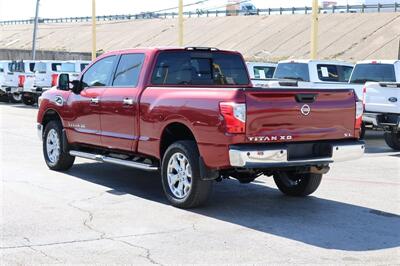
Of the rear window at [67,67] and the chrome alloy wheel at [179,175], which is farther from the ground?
the rear window at [67,67]

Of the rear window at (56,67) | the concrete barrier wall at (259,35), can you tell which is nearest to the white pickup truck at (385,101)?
the rear window at (56,67)

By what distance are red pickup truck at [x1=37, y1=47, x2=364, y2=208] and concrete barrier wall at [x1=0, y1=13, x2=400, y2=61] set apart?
1499 inches

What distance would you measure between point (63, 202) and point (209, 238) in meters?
2.37

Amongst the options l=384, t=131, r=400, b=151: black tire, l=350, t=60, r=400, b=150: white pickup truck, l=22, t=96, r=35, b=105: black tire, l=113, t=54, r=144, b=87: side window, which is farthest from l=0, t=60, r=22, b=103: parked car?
l=113, t=54, r=144, b=87: side window

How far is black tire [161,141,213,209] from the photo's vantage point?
7289 mm

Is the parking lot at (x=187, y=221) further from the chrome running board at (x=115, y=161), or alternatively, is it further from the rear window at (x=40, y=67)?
the rear window at (x=40, y=67)

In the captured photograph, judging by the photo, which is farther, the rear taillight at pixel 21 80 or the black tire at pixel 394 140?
the rear taillight at pixel 21 80

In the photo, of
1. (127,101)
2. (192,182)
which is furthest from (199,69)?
(192,182)

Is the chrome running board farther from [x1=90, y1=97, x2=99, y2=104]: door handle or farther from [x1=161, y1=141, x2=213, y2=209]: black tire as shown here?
[x1=90, y1=97, x2=99, y2=104]: door handle

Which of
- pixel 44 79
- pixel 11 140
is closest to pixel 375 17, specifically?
pixel 44 79

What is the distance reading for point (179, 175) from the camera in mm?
7590

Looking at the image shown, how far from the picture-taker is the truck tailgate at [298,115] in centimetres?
684

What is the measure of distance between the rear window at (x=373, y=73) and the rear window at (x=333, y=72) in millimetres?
1999

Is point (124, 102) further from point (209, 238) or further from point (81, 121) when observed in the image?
point (209, 238)
